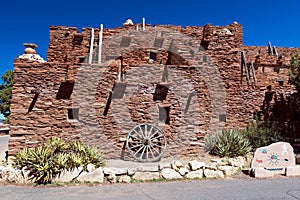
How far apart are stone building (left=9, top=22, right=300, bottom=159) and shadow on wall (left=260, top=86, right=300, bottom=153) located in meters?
0.20

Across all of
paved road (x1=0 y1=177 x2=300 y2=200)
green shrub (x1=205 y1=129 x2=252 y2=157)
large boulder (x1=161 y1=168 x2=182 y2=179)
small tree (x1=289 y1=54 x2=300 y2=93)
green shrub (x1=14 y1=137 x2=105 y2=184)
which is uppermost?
small tree (x1=289 y1=54 x2=300 y2=93)

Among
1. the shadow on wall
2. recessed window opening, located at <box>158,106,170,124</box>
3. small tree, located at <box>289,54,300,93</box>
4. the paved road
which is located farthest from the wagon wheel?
small tree, located at <box>289,54,300,93</box>

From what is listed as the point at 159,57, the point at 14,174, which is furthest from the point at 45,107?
the point at 159,57

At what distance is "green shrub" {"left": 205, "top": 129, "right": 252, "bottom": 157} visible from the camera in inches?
336

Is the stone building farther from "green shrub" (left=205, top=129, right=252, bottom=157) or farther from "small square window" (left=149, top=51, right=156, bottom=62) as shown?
"small square window" (left=149, top=51, right=156, bottom=62)

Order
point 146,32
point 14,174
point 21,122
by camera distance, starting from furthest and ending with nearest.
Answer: point 146,32
point 21,122
point 14,174

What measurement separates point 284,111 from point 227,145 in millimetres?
5589

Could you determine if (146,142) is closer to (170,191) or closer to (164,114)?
(164,114)

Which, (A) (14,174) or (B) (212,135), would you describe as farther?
(B) (212,135)

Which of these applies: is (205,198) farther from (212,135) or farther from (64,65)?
(64,65)

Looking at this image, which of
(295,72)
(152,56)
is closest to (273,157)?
(295,72)

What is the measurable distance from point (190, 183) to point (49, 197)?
3.59 metres

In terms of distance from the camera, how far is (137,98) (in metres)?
9.30

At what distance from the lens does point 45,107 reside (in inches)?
329
